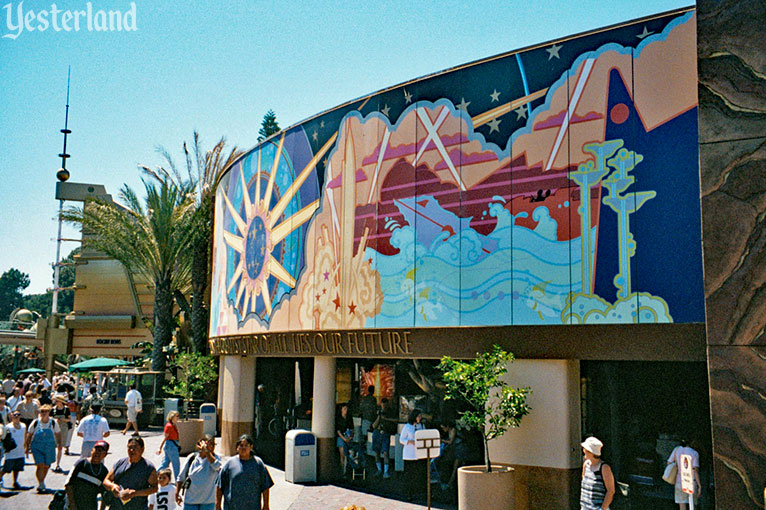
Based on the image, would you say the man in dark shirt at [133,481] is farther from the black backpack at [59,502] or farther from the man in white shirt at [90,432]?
the man in white shirt at [90,432]

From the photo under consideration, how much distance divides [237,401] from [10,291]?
124 meters

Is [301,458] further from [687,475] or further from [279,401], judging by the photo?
[687,475]

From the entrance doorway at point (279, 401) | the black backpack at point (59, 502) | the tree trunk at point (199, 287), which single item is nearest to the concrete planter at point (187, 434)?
the entrance doorway at point (279, 401)

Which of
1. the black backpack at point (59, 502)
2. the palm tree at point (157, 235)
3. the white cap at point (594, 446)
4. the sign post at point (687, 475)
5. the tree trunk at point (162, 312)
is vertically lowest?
the black backpack at point (59, 502)

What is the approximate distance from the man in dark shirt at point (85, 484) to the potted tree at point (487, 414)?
595 centimetres

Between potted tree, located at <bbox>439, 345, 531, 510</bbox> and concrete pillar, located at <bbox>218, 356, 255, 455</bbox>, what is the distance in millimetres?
10582

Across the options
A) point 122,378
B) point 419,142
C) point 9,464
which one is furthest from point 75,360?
point 419,142

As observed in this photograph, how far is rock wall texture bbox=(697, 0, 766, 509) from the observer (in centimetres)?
868

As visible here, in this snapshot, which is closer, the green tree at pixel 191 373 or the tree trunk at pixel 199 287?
the green tree at pixel 191 373

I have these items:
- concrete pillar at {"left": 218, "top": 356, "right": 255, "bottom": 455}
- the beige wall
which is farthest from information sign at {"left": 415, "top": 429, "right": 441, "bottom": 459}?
concrete pillar at {"left": 218, "top": 356, "right": 255, "bottom": 455}

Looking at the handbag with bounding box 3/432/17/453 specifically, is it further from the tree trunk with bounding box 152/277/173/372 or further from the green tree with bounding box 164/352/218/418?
the tree trunk with bounding box 152/277/173/372

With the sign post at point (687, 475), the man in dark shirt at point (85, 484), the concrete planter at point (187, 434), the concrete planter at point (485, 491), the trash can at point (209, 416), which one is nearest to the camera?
the man in dark shirt at point (85, 484)

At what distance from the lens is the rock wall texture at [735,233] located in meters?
8.68

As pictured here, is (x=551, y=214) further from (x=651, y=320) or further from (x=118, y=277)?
(x=118, y=277)
